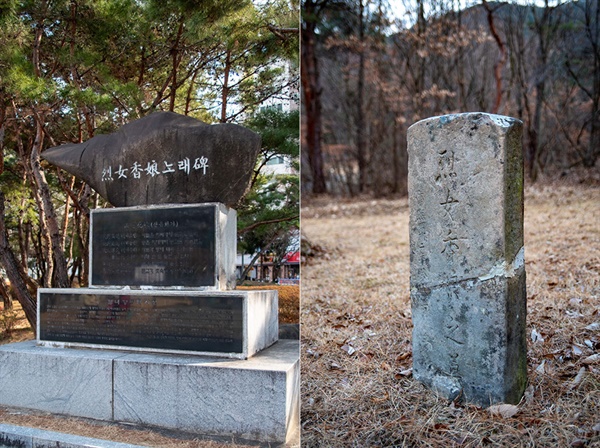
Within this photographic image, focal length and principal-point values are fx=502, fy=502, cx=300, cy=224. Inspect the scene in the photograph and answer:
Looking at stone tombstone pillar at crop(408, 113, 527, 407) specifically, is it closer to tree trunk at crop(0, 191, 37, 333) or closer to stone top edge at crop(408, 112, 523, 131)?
stone top edge at crop(408, 112, 523, 131)

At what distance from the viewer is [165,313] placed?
11.6ft

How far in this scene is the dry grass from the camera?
7.64 ft

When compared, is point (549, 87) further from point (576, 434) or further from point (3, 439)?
point (3, 439)

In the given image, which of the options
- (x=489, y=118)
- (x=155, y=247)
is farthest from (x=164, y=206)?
(x=489, y=118)

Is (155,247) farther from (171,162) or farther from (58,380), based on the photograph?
(58,380)

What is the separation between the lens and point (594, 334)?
3082 mm

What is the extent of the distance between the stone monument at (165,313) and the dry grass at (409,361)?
34 centimetres

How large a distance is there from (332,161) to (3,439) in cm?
1118

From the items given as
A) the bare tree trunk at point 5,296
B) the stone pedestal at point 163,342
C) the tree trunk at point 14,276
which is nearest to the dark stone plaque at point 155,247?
the stone pedestal at point 163,342

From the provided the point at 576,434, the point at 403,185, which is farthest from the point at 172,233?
the point at 403,185

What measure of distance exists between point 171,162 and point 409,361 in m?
2.24

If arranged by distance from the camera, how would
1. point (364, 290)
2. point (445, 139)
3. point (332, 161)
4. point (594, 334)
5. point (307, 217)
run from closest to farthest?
point (445, 139) < point (594, 334) < point (364, 290) < point (307, 217) < point (332, 161)

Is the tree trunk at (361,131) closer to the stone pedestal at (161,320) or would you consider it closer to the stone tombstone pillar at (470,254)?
the stone pedestal at (161,320)

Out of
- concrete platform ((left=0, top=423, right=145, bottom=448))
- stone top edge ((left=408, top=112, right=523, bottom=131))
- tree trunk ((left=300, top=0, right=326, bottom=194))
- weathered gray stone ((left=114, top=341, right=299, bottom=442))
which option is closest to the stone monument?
weathered gray stone ((left=114, top=341, right=299, bottom=442))
